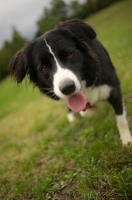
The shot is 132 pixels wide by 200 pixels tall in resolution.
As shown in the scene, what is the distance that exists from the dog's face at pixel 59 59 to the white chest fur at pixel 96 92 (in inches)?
10.2

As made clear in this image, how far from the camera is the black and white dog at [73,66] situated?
2748 millimetres

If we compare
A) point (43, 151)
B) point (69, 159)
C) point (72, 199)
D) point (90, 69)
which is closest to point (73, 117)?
point (43, 151)

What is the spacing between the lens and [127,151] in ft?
8.35

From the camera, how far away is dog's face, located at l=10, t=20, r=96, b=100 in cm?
257

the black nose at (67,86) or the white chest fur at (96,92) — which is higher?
the black nose at (67,86)

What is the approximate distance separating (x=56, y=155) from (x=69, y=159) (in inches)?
15.9

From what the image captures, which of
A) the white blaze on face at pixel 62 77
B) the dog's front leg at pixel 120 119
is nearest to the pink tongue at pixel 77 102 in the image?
the white blaze on face at pixel 62 77

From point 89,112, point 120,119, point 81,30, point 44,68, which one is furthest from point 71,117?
point 81,30

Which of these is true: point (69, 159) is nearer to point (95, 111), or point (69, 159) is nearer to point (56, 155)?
point (56, 155)

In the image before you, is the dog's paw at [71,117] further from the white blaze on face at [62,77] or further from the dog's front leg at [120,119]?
the white blaze on face at [62,77]

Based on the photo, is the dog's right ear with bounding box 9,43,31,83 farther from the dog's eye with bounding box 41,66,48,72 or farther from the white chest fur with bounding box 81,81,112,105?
the white chest fur with bounding box 81,81,112,105

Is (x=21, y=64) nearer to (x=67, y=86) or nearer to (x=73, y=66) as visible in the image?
(x=73, y=66)

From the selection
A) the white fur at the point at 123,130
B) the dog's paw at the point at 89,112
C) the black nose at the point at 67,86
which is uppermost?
the black nose at the point at 67,86

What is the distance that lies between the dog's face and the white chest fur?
0.85ft
